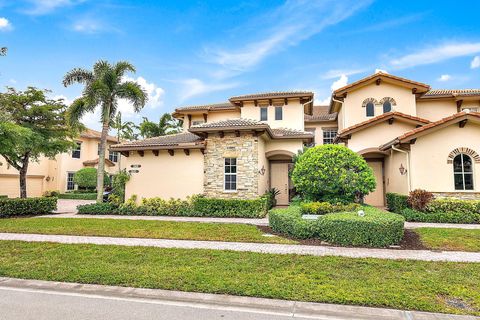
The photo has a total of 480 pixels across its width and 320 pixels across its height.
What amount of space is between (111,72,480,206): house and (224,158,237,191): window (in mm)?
55

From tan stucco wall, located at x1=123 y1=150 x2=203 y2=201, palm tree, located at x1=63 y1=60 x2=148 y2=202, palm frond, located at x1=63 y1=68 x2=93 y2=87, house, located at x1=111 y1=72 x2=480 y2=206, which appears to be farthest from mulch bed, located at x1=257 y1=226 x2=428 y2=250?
palm frond, located at x1=63 y1=68 x2=93 y2=87

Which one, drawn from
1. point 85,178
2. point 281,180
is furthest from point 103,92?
point 85,178

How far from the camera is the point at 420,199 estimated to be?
1233 cm

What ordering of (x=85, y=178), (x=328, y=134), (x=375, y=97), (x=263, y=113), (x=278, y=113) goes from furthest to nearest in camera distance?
(x=85, y=178) < (x=328, y=134) < (x=263, y=113) < (x=278, y=113) < (x=375, y=97)

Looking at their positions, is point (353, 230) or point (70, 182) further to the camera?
point (70, 182)

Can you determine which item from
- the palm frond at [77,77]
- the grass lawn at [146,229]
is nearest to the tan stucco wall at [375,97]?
the grass lawn at [146,229]

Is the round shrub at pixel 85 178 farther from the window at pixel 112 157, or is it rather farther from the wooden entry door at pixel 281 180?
the wooden entry door at pixel 281 180

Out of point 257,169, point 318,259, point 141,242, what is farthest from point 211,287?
point 257,169

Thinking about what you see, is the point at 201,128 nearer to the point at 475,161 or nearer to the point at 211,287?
the point at 211,287

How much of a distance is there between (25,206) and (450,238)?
19.4 m

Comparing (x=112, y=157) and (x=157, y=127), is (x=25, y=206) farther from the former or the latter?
(x=112, y=157)

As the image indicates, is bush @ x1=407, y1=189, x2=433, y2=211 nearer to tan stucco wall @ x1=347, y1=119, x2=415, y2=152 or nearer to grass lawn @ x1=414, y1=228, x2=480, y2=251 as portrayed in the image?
grass lawn @ x1=414, y1=228, x2=480, y2=251

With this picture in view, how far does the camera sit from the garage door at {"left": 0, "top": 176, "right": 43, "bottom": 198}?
2692cm

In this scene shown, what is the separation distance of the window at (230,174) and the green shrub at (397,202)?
8465 mm
